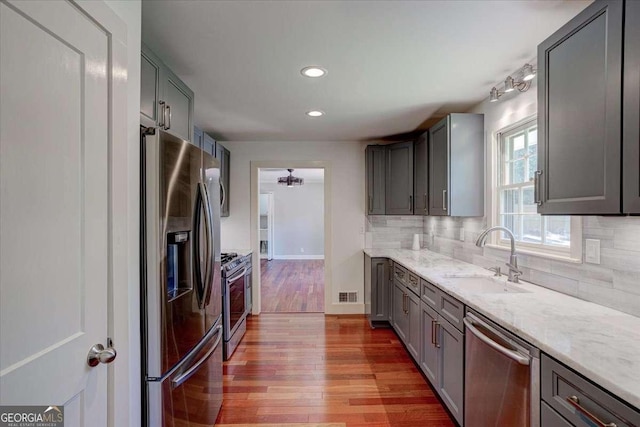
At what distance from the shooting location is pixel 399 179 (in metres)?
3.88

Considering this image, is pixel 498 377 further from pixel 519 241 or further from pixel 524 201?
pixel 524 201

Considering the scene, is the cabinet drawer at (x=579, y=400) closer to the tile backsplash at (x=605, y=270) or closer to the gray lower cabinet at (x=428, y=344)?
the tile backsplash at (x=605, y=270)

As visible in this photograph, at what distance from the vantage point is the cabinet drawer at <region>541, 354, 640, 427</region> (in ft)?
2.92

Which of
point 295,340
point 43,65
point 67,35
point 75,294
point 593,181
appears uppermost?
point 67,35

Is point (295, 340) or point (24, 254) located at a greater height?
point (24, 254)

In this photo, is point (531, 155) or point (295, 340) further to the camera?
point (295, 340)

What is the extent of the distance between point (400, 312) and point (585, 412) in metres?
2.26

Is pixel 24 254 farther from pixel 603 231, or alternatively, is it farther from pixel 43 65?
pixel 603 231

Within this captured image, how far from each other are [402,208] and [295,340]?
6.58 ft

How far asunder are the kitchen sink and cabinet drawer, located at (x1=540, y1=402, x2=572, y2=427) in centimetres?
99

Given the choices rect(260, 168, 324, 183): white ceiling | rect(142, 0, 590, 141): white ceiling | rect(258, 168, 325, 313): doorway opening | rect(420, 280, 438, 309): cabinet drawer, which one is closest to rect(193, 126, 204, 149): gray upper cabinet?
rect(142, 0, 590, 141): white ceiling

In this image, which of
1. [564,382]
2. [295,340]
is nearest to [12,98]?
[564,382]

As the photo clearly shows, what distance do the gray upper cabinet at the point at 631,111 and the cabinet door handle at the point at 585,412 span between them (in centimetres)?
68

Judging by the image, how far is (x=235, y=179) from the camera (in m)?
4.30
